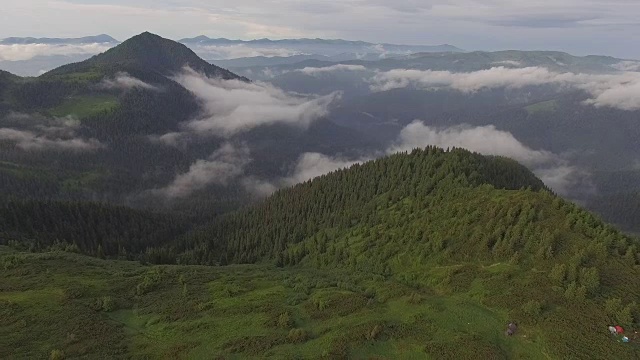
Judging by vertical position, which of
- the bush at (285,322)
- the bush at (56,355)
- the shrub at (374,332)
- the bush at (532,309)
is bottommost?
the bush at (285,322)

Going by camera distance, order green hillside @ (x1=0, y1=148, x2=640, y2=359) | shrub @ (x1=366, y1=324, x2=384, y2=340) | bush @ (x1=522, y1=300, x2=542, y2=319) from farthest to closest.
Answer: bush @ (x1=522, y1=300, x2=542, y2=319), shrub @ (x1=366, y1=324, x2=384, y2=340), green hillside @ (x1=0, y1=148, x2=640, y2=359)

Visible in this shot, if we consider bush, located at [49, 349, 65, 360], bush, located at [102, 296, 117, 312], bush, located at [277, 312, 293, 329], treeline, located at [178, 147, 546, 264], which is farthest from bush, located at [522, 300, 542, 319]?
bush, located at [102, 296, 117, 312]

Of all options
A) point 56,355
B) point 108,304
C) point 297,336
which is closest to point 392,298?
point 297,336

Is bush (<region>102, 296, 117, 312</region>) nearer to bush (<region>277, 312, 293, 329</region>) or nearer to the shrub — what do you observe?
bush (<region>277, 312, 293, 329</region>)

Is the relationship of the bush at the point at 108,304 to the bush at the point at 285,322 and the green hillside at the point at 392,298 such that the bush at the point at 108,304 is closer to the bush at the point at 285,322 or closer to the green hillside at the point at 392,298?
the green hillside at the point at 392,298

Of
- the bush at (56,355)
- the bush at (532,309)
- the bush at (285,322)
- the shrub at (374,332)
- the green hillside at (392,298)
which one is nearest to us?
the bush at (56,355)

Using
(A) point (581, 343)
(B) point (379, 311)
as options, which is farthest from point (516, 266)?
(B) point (379, 311)

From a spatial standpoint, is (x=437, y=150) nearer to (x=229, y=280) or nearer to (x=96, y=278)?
(x=229, y=280)

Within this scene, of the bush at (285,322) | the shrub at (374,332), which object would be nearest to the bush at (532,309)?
the shrub at (374,332)
